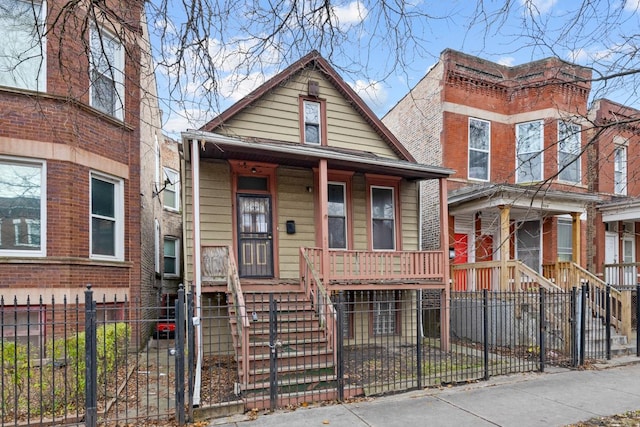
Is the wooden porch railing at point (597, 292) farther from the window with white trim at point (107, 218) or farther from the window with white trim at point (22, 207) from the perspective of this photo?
the window with white trim at point (22, 207)

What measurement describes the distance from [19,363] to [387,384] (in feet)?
17.0

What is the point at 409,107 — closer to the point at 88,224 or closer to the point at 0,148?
the point at 88,224

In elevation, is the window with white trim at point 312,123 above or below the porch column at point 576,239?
above

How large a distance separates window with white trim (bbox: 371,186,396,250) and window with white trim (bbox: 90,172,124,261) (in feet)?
20.6

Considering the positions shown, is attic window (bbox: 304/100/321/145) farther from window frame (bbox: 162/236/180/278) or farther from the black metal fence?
window frame (bbox: 162/236/180/278)

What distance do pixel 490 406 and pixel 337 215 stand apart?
6011mm

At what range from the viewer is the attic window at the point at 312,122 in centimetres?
1086

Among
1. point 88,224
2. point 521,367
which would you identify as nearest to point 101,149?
point 88,224

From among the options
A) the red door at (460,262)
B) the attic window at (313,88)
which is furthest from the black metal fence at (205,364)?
the attic window at (313,88)

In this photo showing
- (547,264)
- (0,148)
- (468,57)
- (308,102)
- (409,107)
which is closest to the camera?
(0,148)

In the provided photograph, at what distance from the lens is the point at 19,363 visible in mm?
5414

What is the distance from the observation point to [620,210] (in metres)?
14.1

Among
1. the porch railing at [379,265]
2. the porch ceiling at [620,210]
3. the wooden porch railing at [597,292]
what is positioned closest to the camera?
the porch railing at [379,265]

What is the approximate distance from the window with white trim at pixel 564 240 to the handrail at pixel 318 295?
9.69m
